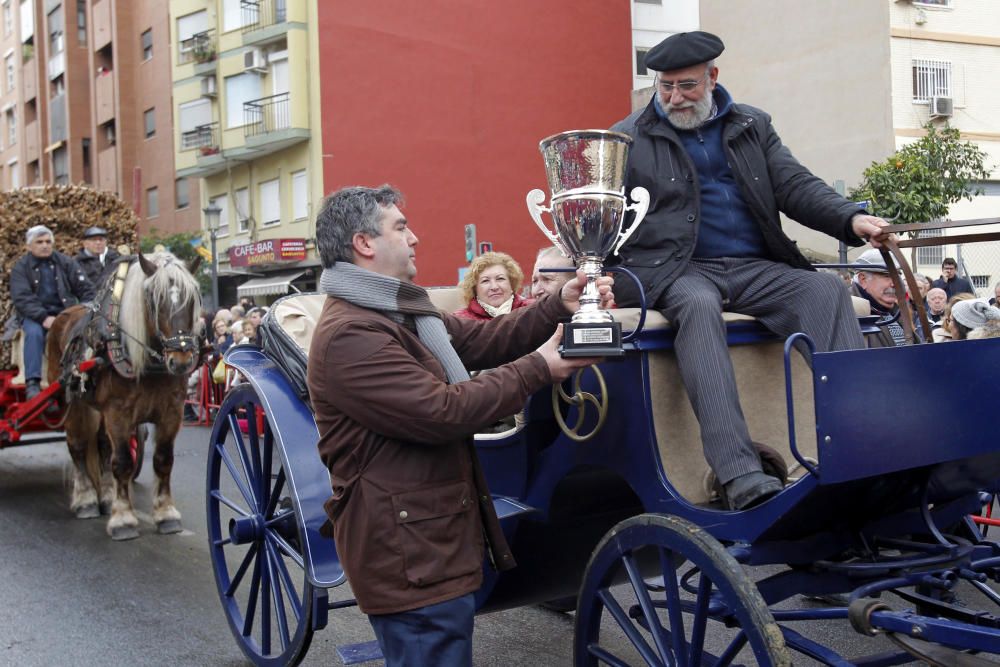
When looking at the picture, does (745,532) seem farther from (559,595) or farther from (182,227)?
(182,227)

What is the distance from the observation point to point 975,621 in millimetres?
2822

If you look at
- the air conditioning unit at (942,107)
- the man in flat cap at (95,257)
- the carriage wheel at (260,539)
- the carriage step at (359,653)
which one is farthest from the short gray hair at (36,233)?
the air conditioning unit at (942,107)

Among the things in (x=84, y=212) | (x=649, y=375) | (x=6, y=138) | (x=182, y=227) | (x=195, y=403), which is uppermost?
(x=6, y=138)

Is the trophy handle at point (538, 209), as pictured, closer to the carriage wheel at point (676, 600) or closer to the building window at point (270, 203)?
the carriage wheel at point (676, 600)

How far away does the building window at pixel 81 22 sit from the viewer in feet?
133

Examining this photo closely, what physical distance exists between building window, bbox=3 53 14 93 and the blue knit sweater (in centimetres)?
5096

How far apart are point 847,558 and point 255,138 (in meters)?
27.2

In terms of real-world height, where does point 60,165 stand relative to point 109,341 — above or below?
above

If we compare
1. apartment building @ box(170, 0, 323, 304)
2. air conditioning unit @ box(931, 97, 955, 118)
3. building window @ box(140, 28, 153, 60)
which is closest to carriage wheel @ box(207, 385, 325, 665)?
air conditioning unit @ box(931, 97, 955, 118)

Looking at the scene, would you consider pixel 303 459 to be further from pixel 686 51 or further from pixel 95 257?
pixel 95 257

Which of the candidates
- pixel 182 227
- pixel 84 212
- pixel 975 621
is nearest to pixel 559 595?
pixel 975 621

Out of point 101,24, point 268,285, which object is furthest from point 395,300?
point 101,24

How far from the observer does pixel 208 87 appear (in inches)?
1241

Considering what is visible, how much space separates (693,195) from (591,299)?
648mm
